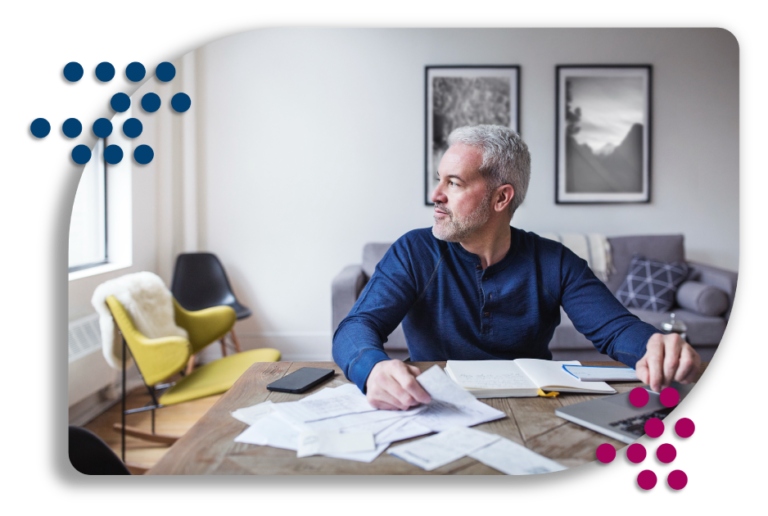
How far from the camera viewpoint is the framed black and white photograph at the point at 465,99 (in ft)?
10.0

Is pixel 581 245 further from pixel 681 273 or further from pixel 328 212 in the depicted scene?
pixel 328 212

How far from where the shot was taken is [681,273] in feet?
8.73

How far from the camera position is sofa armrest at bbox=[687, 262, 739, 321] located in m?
2.46

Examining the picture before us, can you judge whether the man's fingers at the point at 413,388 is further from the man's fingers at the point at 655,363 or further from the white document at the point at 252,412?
the man's fingers at the point at 655,363

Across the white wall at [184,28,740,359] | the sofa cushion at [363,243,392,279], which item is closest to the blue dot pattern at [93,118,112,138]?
the sofa cushion at [363,243,392,279]

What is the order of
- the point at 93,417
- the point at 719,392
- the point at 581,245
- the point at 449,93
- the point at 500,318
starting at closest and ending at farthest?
1. the point at 719,392
2. the point at 500,318
3. the point at 93,417
4. the point at 581,245
5. the point at 449,93

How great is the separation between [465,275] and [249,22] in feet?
2.62

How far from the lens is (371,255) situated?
2.89 metres

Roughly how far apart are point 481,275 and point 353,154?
82.5 inches

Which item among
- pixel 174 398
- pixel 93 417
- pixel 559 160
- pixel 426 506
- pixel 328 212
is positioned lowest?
pixel 93 417

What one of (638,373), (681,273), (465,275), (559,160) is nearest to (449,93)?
(559,160)

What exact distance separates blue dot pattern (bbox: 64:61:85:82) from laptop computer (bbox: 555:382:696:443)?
80 cm

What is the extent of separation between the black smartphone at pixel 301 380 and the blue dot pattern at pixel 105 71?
0.56 metres

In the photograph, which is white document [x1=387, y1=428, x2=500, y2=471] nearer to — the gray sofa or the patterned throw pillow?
the gray sofa
